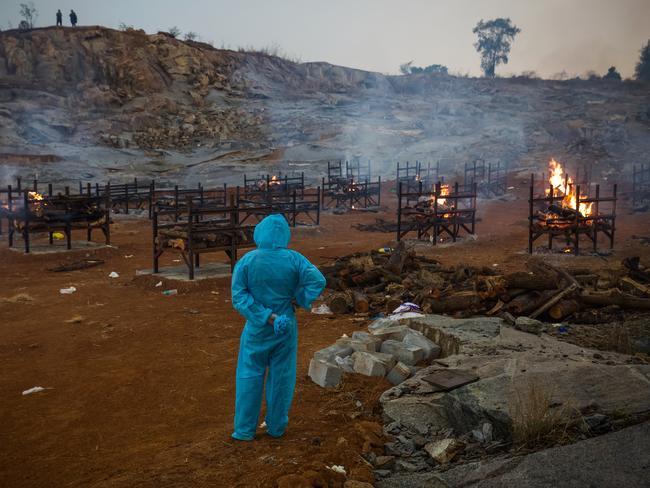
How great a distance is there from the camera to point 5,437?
21.5ft

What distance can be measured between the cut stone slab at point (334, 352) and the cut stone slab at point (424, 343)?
82cm

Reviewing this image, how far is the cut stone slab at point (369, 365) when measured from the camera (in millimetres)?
7715

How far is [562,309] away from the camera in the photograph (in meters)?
9.77

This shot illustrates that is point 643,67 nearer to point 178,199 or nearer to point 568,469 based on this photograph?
point 178,199

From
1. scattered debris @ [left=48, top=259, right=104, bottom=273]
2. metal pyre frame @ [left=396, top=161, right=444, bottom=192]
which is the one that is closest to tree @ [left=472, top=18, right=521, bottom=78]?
metal pyre frame @ [left=396, top=161, right=444, bottom=192]

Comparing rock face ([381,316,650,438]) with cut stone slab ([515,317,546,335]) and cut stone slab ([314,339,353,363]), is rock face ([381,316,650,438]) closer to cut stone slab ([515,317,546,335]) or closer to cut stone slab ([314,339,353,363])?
cut stone slab ([515,317,546,335])

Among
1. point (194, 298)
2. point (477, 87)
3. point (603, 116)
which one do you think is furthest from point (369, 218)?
point (477, 87)

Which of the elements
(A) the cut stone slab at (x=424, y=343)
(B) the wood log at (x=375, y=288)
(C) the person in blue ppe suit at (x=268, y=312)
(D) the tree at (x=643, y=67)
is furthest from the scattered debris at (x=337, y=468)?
(D) the tree at (x=643, y=67)

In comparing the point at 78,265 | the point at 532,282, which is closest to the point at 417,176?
the point at 78,265

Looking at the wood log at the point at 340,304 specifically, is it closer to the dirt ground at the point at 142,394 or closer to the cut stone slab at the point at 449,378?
the dirt ground at the point at 142,394

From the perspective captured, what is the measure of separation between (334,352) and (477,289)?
374 centimetres

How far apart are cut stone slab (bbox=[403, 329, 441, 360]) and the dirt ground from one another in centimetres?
107

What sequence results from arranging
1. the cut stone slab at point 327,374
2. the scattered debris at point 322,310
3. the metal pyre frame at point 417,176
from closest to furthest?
1. the cut stone slab at point 327,374
2. the scattered debris at point 322,310
3. the metal pyre frame at point 417,176

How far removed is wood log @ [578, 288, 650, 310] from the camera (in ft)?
32.4
